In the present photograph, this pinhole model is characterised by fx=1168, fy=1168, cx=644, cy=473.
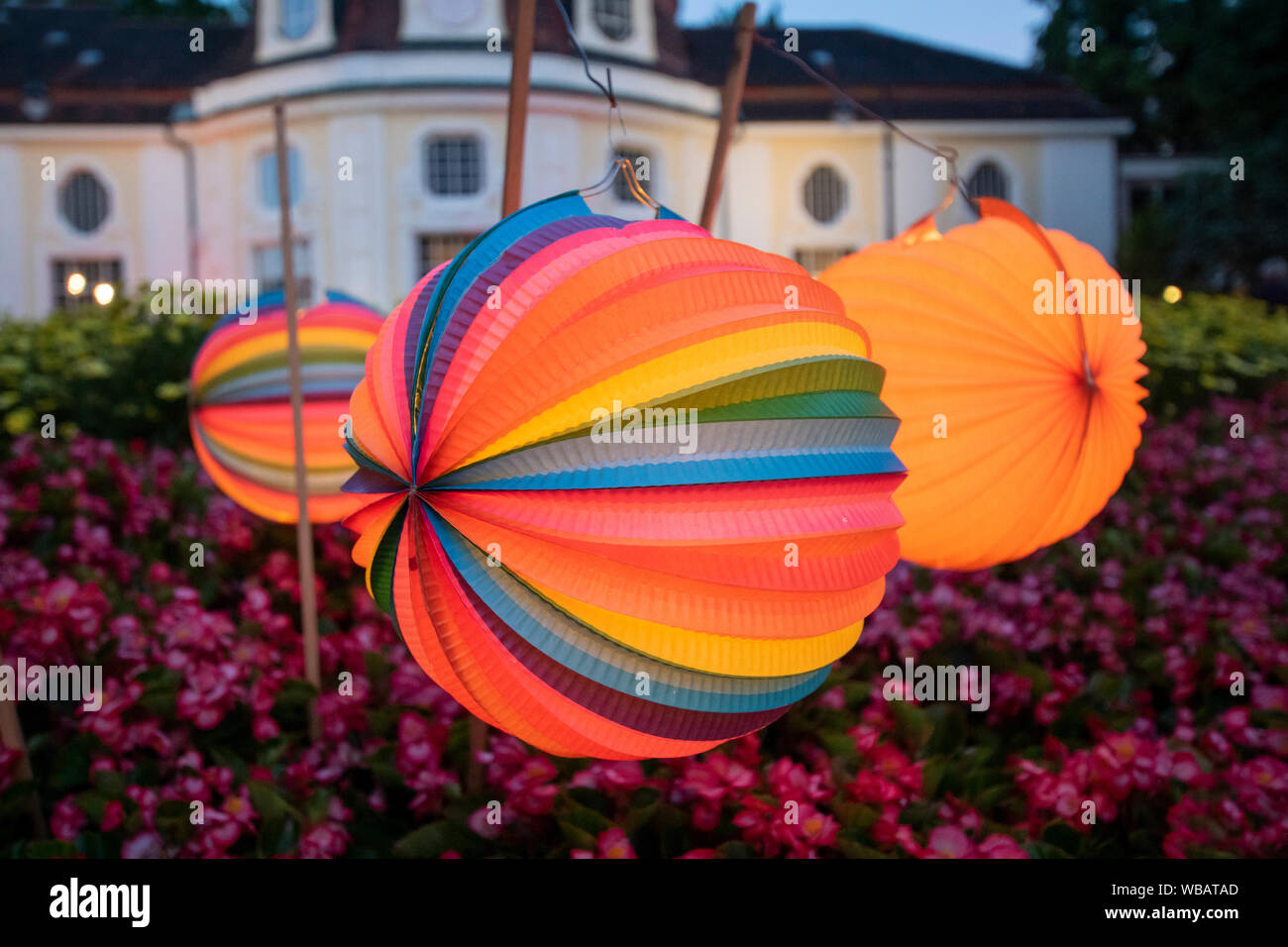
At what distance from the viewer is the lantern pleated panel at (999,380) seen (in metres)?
3.01

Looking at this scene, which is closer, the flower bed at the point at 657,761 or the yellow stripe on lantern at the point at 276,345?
the flower bed at the point at 657,761

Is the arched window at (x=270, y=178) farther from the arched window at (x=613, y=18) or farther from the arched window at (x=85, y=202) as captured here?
the arched window at (x=613, y=18)

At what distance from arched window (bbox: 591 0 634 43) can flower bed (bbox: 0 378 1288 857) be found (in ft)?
67.4

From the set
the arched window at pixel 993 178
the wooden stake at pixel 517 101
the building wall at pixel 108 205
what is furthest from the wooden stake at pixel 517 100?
the arched window at pixel 993 178

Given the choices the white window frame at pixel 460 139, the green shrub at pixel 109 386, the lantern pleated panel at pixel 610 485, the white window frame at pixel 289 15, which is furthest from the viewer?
the white window frame at pixel 289 15

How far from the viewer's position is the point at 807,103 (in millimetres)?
26484

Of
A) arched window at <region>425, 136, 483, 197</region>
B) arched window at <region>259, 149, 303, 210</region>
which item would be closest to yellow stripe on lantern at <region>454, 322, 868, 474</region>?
arched window at <region>425, 136, 483, 197</region>

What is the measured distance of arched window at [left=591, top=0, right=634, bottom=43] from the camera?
2352 centimetres

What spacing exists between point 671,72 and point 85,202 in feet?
42.6

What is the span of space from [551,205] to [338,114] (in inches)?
839

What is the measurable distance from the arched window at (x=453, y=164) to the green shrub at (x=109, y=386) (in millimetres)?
13492

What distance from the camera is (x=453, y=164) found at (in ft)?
73.6
